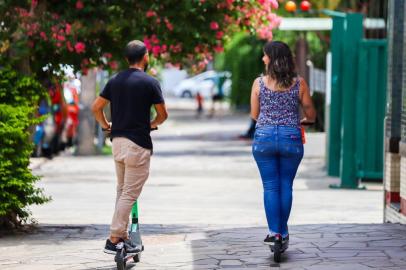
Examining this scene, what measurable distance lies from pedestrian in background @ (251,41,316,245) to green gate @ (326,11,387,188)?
871 cm

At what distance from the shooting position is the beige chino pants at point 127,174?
8.73m

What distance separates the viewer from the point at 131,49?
8.92m

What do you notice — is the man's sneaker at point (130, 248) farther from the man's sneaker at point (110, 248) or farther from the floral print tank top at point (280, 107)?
the floral print tank top at point (280, 107)

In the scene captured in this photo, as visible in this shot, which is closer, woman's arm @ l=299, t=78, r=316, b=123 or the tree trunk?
woman's arm @ l=299, t=78, r=316, b=123

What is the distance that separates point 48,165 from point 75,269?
14.6 m

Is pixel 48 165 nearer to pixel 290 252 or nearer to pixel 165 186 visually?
pixel 165 186

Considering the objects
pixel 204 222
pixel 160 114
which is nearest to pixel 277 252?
pixel 160 114

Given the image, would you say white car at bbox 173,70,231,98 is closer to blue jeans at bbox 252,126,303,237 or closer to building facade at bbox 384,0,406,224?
building facade at bbox 384,0,406,224

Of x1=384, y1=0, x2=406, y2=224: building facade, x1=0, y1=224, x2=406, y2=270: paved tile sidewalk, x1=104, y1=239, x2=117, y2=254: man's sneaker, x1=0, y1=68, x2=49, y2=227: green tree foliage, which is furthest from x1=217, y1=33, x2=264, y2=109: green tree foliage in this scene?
x1=104, y1=239, x2=117, y2=254: man's sneaker

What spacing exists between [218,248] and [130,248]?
1.15 m

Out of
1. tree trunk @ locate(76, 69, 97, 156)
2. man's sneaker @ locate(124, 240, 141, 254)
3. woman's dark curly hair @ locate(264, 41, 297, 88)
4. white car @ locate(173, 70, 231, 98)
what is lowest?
white car @ locate(173, 70, 231, 98)

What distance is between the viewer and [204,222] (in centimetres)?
1288

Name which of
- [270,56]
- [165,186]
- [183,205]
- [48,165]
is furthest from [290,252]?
[48,165]

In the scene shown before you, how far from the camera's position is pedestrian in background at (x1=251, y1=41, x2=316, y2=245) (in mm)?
8992
